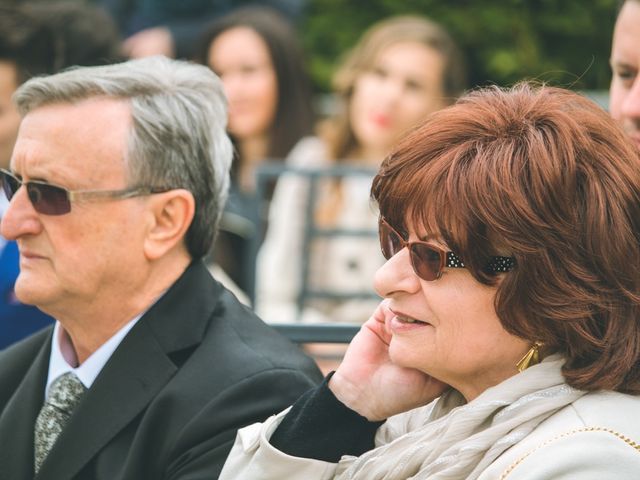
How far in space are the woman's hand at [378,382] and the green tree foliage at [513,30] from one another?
4.16 meters

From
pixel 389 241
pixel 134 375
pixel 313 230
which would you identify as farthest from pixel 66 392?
pixel 313 230

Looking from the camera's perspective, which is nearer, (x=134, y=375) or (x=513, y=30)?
(x=134, y=375)

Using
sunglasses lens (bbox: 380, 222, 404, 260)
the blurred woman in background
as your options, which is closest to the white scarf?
sunglasses lens (bbox: 380, 222, 404, 260)

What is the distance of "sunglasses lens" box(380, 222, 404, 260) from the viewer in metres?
2.66

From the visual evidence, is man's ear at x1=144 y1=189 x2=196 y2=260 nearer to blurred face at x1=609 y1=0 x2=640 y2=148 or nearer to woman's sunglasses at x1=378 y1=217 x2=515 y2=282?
woman's sunglasses at x1=378 y1=217 x2=515 y2=282

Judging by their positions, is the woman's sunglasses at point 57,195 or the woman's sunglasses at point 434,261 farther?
the woman's sunglasses at point 57,195

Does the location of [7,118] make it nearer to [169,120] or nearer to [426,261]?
[169,120]

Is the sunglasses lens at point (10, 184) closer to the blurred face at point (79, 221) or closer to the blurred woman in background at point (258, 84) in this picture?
the blurred face at point (79, 221)

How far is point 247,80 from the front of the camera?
22.8 feet

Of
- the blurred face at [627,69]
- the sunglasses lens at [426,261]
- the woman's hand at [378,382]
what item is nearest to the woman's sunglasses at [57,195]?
the woman's hand at [378,382]

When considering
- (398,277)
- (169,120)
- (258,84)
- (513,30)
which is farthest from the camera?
(513,30)

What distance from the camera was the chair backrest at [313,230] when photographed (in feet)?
17.2

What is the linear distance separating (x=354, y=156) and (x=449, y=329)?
3.75 meters

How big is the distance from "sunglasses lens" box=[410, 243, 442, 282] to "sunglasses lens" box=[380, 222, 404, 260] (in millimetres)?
99
